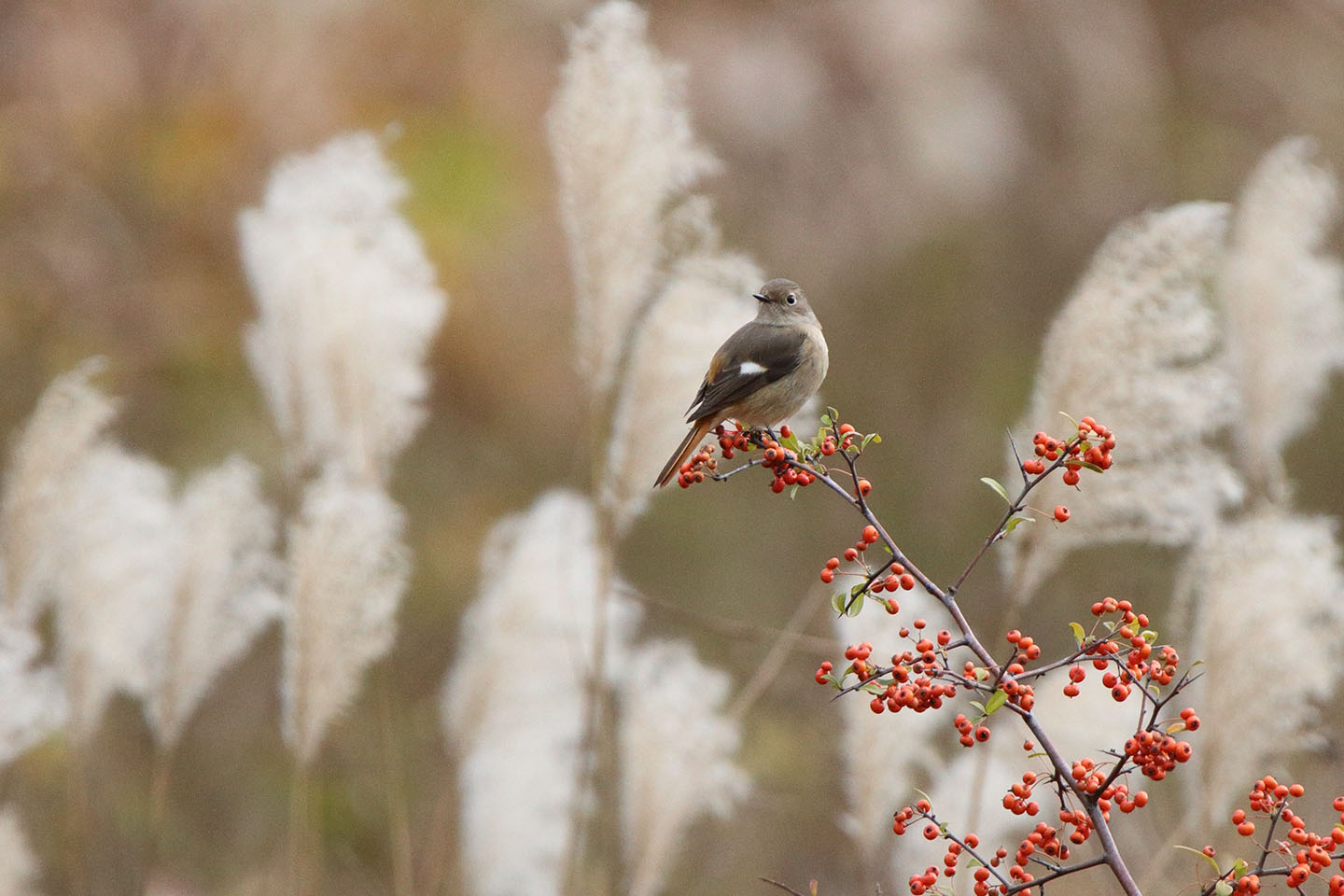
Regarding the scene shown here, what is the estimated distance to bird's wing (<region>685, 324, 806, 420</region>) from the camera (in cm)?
255

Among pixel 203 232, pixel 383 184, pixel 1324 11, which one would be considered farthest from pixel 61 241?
pixel 1324 11

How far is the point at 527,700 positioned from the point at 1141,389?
5.91 feet

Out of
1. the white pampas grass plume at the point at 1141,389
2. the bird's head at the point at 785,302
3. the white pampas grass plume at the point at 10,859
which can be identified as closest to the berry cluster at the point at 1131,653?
the white pampas grass plume at the point at 1141,389

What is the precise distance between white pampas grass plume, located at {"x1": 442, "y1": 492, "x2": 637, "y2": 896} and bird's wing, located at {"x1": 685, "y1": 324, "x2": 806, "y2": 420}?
0.91 metres

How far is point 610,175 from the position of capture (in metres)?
2.89

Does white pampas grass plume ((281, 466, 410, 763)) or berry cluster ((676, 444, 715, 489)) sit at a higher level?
white pampas grass plume ((281, 466, 410, 763))

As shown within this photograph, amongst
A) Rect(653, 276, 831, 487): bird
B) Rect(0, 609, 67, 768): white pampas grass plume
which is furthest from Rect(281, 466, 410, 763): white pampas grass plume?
Rect(653, 276, 831, 487): bird

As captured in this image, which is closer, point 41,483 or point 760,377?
point 760,377

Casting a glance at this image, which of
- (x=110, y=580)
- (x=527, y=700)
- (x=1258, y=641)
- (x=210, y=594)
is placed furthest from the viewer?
(x=527, y=700)

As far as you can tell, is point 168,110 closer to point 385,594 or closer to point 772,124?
point 772,124

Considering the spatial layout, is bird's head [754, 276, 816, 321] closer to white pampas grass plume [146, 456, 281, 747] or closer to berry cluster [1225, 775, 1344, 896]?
white pampas grass plume [146, 456, 281, 747]

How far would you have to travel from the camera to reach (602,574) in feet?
9.66

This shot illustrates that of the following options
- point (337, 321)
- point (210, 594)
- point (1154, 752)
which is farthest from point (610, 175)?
point (1154, 752)

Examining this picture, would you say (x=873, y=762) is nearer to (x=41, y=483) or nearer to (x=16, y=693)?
(x=16, y=693)
